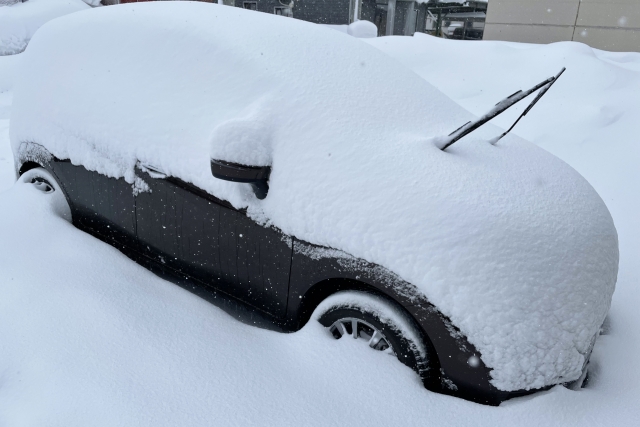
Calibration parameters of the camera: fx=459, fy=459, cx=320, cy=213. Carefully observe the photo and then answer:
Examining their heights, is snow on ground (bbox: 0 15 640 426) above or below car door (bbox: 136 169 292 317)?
below

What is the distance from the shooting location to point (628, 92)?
5652mm

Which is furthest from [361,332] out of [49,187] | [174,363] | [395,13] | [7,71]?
[395,13]

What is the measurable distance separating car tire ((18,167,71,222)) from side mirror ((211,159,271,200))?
5.24 feet

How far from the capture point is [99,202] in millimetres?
2760

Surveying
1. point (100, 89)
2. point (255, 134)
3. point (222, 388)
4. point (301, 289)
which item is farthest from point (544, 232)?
point (100, 89)

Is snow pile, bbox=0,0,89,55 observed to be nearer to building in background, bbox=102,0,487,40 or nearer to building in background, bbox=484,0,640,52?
building in background, bbox=484,0,640,52

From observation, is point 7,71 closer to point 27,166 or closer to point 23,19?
point 23,19

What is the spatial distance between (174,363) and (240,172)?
877 millimetres

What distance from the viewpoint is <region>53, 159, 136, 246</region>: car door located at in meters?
2.61

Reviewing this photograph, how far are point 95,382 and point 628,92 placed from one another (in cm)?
642

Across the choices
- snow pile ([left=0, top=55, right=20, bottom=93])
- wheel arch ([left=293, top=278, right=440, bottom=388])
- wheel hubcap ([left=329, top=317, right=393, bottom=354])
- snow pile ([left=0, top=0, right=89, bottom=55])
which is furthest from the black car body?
snow pile ([left=0, top=0, right=89, bottom=55])

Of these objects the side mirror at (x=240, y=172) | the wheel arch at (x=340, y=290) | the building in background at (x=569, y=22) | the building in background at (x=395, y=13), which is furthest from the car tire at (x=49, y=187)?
the building in background at (x=395, y=13)

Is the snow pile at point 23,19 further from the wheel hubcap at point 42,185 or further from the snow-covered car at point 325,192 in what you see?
the snow-covered car at point 325,192

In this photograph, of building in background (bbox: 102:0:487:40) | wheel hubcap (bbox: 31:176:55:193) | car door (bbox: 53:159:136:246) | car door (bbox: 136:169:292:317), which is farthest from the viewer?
building in background (bbox: 102:0:487:40)
